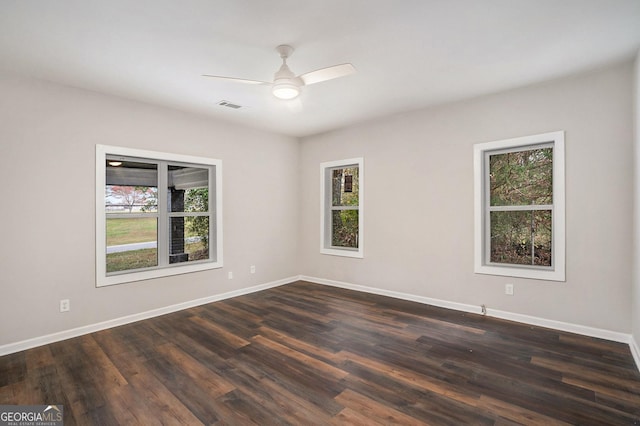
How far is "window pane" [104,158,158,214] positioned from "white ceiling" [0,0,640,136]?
34.3 inches

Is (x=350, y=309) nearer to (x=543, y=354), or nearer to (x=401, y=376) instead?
(x=401, y=376)

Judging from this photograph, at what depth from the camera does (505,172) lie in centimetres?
401

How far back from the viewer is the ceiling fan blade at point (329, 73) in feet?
8.10

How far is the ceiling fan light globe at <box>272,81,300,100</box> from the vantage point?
2.70 metres

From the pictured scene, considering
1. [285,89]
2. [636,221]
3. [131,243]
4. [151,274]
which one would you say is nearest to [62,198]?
[131,243]

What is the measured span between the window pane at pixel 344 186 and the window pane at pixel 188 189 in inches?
87.1

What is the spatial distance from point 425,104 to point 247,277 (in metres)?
3.74

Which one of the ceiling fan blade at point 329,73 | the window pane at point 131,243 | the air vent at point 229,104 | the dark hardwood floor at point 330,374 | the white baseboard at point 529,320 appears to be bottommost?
the dark hardwood floor at point 330,374

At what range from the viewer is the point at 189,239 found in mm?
4707

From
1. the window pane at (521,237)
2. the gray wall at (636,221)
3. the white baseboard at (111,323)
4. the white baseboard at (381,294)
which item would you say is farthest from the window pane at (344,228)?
the gray wall at (636,221)

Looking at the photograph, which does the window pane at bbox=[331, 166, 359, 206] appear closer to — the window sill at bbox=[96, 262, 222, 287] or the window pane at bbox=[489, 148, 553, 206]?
the window pane at bbox=[489, 148, 553, 206]

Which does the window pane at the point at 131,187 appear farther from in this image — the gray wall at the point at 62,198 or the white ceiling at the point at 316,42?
the white ceiling at the point at 316,42

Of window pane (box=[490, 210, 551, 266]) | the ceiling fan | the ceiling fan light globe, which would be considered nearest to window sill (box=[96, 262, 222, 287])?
the ceiling fan

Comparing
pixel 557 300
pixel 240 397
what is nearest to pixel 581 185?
pixel 557 300
